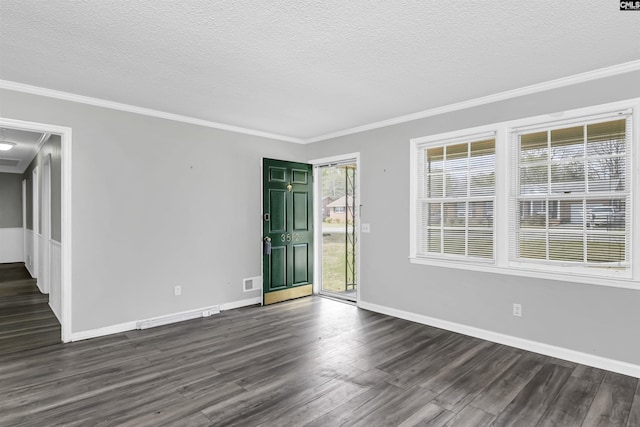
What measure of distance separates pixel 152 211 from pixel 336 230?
10.5 feet

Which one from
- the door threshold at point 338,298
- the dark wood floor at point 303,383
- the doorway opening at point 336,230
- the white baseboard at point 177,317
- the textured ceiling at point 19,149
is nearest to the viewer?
the dark wood floor at point 303,383

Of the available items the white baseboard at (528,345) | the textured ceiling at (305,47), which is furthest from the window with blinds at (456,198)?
the white baseboard at (528,345)

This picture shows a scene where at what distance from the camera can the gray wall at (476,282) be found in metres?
3.07

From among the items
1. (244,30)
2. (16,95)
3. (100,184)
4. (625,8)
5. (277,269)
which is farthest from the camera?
(277,269)

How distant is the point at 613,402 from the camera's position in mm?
2576

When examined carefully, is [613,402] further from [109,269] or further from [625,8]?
[109,269]

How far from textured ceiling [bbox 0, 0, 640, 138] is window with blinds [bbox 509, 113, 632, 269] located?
62cm

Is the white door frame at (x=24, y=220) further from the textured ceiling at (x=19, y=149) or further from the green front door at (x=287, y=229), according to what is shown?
the green front door at (x=287, y=229)

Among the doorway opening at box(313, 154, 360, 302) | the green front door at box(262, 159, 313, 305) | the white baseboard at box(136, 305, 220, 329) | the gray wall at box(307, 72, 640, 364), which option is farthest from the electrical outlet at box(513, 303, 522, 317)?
the white baseboard at box(136, 305, 220, 329)

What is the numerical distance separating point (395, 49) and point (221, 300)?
12.7 ft

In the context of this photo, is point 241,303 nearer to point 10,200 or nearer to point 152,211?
point 152,211

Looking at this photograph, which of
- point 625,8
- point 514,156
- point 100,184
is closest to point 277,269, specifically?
point 100,184

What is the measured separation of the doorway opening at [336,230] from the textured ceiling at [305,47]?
7.80 feet

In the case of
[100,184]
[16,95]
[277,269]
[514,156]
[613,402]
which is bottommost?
[613,402]
